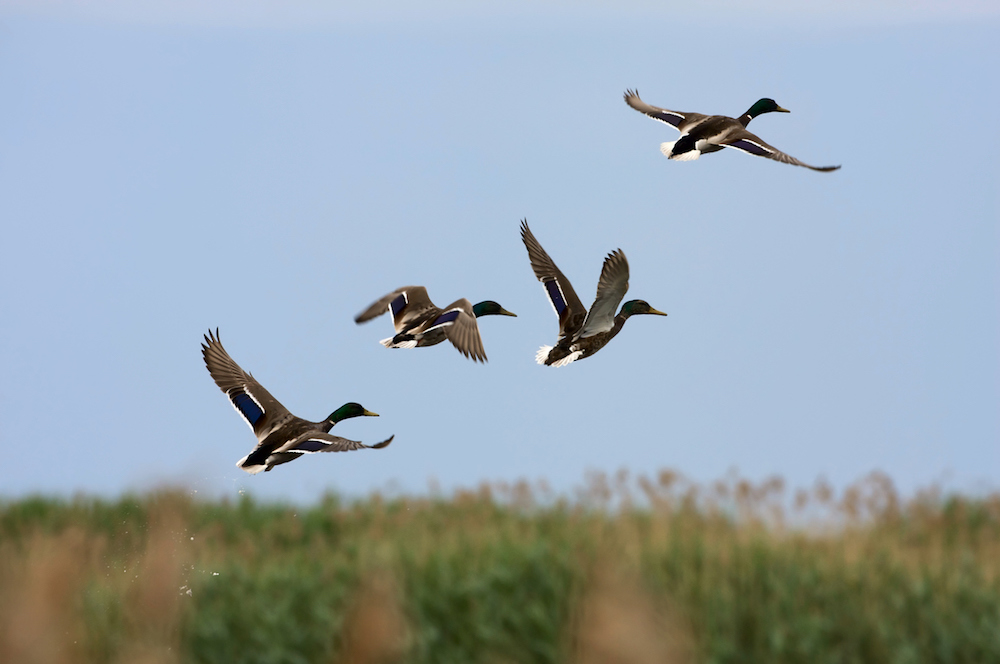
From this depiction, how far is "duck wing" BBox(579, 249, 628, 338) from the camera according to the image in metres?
9.35

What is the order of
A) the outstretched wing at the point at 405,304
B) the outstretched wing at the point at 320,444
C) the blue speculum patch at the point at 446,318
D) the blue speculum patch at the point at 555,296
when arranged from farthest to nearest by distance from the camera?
the blue speculum patch at the point at 555,296 → the outstretched wing at the point at 405,304 → the blue speculum patch at the point at 446,318 → the outstretched wing at the point at 320,444

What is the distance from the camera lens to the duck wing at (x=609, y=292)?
9.35 meters

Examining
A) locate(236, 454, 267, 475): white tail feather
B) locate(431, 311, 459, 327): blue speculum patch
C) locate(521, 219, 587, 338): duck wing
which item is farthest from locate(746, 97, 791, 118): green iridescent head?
locate(236, 454, 267, 475): white tail feather

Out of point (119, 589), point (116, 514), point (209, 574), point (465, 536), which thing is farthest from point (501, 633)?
point (116, 514)

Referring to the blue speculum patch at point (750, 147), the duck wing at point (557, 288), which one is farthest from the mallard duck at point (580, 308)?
the blue speculum patch at point (750, 147)

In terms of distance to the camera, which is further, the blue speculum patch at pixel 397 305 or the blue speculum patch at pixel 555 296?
the blue speculum patch at pixel 555 296

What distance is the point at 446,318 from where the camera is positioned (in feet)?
30.7

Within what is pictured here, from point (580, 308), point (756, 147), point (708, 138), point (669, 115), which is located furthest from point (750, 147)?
point (580, 308)

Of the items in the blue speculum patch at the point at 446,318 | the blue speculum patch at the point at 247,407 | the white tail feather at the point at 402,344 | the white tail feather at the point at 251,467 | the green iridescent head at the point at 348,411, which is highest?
the blue speculum patch at the point at 446,318

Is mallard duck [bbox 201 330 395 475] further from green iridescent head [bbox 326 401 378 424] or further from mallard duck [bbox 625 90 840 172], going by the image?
mallard duck [bbox 625 90 840 172]

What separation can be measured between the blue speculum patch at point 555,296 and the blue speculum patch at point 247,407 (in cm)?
347

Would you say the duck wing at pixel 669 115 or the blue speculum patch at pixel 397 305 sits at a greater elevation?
the duck wing at pixel 669 115

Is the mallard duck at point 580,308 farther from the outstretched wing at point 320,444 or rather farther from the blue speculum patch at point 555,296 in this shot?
the outstretched wing at point 320,444

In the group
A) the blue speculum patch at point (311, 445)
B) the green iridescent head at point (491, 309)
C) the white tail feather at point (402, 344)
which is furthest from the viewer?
the green iridescent head at point (491, 309)
